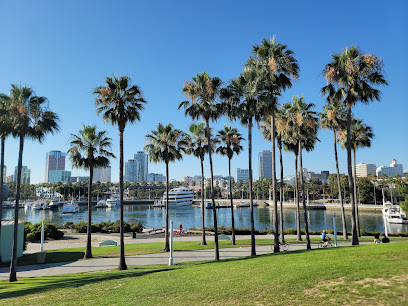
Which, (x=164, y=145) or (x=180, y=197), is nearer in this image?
(x=164, y=145)

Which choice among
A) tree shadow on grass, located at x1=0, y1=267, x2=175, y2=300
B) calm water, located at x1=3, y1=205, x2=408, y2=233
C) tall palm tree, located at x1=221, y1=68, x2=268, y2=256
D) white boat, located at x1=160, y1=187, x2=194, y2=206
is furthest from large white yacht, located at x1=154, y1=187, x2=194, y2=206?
tree shadow on grass, located at x1=0, y1=267, x2=175, y2=300

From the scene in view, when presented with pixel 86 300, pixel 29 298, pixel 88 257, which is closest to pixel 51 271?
pixel 88 257

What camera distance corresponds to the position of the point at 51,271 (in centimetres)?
1733

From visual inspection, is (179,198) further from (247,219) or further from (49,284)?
(49,284)

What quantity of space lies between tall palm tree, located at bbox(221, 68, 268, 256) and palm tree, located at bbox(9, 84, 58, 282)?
11805 mm

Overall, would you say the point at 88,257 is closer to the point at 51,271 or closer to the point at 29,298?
the point at 51,271

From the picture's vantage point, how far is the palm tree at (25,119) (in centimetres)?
1614

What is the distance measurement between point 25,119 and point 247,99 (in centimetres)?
1397

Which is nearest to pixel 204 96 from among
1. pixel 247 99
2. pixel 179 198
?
pixel 247 99

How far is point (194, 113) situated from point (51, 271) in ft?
46.0

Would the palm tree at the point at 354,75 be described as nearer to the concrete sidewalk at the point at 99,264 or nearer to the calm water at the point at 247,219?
the concrete sidewalk at the point at 99,264

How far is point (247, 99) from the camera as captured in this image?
19062 millimetres

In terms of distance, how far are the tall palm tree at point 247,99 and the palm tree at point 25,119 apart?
38.7 ft

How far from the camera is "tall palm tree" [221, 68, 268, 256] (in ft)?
61.4
